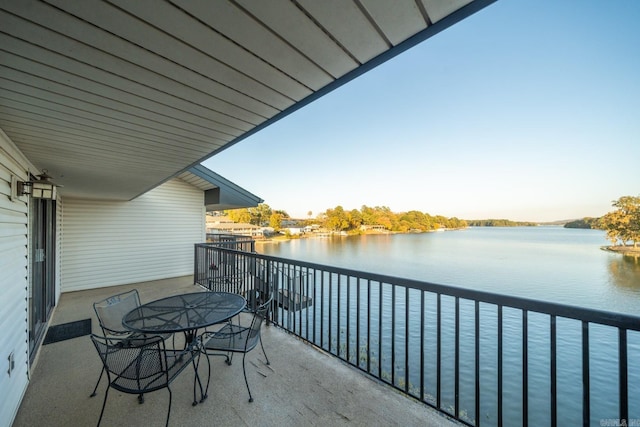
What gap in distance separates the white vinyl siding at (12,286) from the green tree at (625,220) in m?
20.1

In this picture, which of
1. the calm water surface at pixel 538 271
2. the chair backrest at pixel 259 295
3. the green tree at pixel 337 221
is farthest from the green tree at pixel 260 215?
the chair backrest at pixel 259 295

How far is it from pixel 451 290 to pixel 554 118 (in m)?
16.9

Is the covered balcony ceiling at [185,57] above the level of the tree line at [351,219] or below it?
above

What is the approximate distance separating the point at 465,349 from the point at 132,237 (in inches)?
342

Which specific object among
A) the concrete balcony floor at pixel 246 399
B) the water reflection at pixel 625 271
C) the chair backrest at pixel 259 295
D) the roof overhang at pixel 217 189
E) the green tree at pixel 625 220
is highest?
the roof overhang at pixel 217 189

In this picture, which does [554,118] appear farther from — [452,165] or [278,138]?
[278,138]

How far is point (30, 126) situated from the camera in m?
2.09

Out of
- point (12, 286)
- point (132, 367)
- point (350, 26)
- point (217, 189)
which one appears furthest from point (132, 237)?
point (350, 26)

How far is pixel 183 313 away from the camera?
2516 millimetres

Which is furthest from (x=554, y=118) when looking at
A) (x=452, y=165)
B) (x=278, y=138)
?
(x=278, y=138)

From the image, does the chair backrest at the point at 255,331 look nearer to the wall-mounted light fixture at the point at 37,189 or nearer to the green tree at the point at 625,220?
the wall-mounted light fixture at the point at 37,189

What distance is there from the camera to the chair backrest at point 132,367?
174cm

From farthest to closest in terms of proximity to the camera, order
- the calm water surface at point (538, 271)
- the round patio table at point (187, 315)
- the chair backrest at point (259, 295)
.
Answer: the calm water surface at point (538, 271), the chair backrest at point (259, 295), the round patio table at point (187, 315)

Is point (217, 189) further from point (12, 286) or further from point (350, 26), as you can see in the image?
point (350, 26)
